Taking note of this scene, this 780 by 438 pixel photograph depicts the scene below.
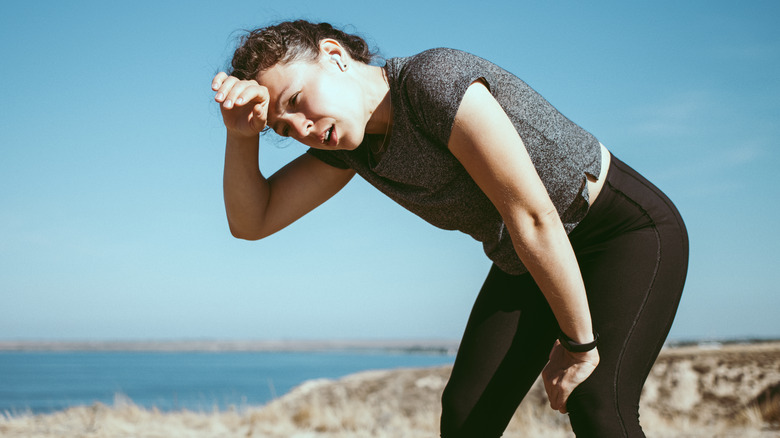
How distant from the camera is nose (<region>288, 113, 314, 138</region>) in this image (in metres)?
1.66

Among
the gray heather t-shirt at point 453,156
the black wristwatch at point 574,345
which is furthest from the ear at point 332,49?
the black wristwatch at point 574,345

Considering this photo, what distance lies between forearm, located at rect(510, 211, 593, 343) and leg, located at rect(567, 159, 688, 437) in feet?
0.50

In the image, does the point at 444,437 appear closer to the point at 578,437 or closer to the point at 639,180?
the point at 578,437

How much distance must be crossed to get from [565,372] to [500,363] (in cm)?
29

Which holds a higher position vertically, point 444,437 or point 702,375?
point 444,437

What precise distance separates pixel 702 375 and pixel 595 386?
585 centimetres

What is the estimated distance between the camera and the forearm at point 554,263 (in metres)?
1.54

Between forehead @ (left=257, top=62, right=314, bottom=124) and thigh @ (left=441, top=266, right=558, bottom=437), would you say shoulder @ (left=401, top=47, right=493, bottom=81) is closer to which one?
forehead @ (left=257, top=62, right=314, bottom=124)

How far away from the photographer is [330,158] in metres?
2.09

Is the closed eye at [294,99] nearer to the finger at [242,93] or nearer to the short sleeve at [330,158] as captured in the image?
the finger at [242,93]

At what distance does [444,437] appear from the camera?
2.01m

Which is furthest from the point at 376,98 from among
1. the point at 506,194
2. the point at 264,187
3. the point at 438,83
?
the point at 264,187

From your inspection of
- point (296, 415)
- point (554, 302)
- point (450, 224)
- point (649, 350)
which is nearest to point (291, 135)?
point (450, 224)

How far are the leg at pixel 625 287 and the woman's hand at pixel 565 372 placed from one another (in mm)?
23
